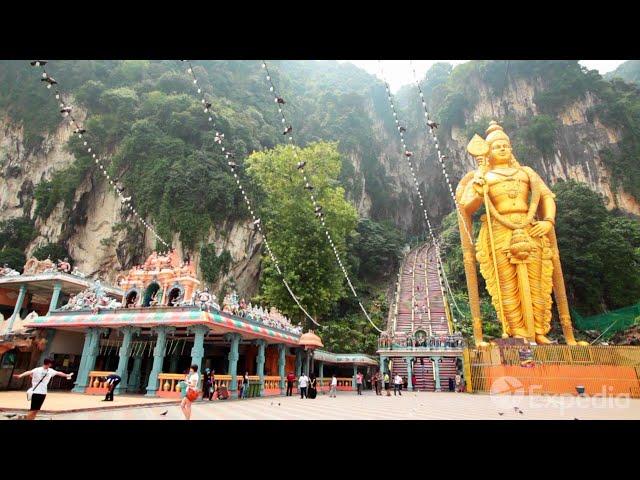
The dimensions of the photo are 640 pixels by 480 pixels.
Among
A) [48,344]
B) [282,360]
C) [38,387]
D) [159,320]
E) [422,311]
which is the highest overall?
[422,311]

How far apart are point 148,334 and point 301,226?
35.6 ft

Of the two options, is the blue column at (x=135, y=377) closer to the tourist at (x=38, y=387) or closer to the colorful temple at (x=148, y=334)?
the colorful temple at (x=148, y=334)

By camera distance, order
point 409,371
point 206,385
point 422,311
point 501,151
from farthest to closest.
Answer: point 422,311
point 409,371
point 501,151
point 206,385

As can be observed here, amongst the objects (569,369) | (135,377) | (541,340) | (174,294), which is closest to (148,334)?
(135,377)

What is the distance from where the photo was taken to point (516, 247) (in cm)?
1648

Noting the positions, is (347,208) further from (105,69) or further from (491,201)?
(105,69)

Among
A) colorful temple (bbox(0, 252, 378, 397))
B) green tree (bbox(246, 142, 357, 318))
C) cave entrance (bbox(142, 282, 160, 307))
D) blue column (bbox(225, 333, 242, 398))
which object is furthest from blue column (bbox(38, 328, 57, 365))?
green tree (bbox(246, 142, 357, 318))

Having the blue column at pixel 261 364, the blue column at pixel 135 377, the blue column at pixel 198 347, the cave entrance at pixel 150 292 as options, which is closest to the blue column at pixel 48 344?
the blue column at pixel 135 377

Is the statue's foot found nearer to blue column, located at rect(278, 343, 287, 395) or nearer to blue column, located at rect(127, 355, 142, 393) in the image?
blue column, located at rect(278, 343, 287, 395)

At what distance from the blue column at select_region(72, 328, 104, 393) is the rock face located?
33.6 feet

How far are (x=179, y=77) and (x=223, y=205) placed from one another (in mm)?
14415

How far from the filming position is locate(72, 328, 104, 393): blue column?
42.5 ft

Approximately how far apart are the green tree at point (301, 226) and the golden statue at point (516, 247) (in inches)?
322

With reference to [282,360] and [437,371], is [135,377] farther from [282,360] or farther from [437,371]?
[437,371]
